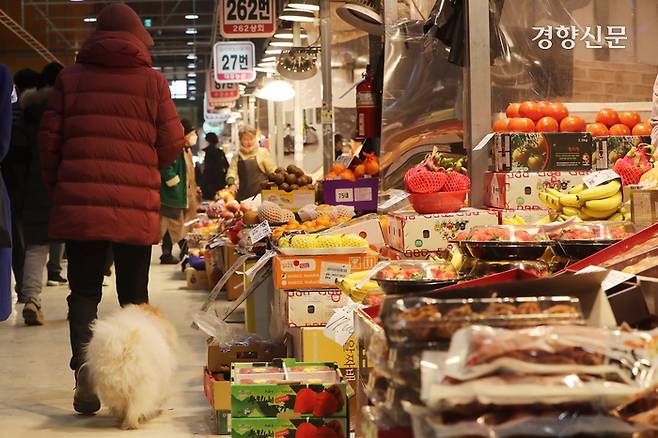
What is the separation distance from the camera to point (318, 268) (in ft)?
17.6

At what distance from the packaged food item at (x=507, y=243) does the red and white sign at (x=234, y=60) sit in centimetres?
1780

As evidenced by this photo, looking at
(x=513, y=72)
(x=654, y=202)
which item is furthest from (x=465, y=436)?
(x=513, y=72)

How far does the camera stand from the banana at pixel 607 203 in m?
4.30

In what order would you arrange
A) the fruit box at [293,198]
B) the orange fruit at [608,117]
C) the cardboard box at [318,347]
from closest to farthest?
the cardboard box at [318,347]
the orange fruit at [608,117]
the fruit box at [293,198]

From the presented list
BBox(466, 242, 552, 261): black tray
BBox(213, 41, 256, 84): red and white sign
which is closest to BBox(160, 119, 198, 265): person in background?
BBox(466, 242, 552, 261): black tray

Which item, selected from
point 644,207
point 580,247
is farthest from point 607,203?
point 580,247

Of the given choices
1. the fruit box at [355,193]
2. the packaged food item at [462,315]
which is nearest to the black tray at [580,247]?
the packaged food item at [462,315]

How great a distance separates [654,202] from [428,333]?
5.98 ft

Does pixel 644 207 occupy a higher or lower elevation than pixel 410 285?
higher

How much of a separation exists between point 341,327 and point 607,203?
4.33 feet

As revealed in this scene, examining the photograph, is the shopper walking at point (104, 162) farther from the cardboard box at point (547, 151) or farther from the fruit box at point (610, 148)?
the fruit box at point (610, 148)

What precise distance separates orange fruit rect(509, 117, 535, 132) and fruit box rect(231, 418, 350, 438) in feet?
8.40

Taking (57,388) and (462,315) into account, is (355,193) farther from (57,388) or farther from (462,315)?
(462,315)

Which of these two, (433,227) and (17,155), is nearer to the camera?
(433,227)
